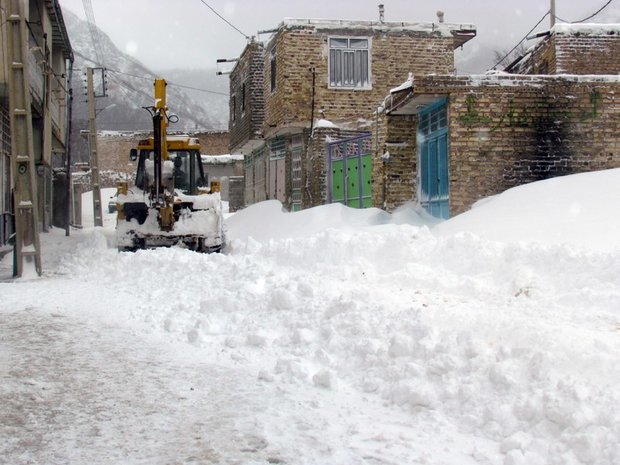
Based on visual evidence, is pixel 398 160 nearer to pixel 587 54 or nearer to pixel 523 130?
pixel 523 130

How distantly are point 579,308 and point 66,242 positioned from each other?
16.5 meters

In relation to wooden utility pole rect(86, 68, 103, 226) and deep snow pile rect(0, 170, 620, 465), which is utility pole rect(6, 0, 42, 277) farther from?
wooden utility pole rect(86, 68, 103, 226)

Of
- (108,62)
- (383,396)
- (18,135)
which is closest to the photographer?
(383,396)

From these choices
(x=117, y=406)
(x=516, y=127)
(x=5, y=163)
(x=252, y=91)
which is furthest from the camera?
(x=252, y=91)

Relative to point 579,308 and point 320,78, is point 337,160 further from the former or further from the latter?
point 579,308

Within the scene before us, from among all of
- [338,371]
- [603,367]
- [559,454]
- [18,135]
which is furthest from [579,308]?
[18,135]

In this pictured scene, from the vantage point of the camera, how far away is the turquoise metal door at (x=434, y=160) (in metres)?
13.8

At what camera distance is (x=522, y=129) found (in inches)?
518

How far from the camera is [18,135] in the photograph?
37.7ft

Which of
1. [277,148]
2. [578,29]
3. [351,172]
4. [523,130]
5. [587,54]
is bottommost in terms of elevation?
[351,172]

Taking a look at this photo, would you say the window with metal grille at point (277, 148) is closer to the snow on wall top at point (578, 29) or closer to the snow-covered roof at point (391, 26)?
the snow-covered roof at point (391, 26)

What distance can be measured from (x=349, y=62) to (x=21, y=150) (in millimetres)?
13234

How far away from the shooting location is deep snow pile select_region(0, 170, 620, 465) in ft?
12.6

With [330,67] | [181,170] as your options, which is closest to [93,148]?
[330,67]
